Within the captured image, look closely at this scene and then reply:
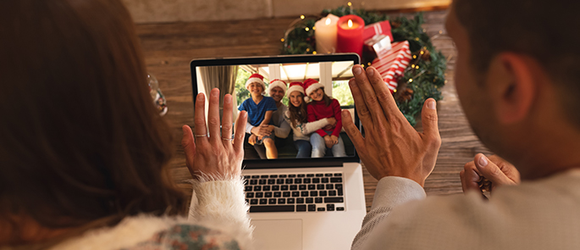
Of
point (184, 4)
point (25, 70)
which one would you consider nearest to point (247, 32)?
point (184, 4)

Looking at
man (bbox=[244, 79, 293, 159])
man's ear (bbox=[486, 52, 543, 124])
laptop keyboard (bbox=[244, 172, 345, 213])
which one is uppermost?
man's ear (bbox=[486, 52, 543, 124])

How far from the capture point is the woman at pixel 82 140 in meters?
0.30

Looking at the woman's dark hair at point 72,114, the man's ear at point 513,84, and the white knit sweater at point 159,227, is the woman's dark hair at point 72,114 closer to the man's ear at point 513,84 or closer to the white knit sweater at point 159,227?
the white knit sweater at point 159,227

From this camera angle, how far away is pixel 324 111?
0.89 metres

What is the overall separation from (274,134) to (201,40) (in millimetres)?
663

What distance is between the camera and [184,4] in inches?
57.2

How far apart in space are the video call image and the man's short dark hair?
20.6 inches

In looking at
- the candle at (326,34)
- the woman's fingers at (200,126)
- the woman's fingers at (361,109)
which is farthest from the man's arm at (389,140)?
the candle at (326,34)

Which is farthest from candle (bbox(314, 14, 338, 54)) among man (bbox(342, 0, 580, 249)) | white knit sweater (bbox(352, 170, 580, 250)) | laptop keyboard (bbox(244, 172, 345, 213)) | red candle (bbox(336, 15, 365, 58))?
white knit sweater (bbox(352, 170, 580, 250))

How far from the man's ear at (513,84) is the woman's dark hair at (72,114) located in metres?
0.39

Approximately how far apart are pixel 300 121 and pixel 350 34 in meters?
0.41

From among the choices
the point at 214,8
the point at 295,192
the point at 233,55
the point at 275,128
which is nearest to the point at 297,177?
the point at 295,192

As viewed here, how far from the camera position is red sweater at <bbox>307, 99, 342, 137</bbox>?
89 centimetres

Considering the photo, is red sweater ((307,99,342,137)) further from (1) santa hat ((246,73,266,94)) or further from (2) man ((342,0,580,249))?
(2) man ((342,0,580,249))
